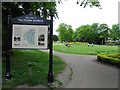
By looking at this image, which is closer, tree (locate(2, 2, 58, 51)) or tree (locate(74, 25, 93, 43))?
tree (locate(2, 2, 58, 51))

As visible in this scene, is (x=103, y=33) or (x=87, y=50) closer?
(x=87, y=50)

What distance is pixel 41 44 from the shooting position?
36.2ft

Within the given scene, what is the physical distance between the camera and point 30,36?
11.1 metres

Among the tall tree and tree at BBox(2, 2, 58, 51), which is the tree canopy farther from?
tree at BBox(2, 2, 58, 51)

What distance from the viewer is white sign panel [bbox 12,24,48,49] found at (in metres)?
11.0

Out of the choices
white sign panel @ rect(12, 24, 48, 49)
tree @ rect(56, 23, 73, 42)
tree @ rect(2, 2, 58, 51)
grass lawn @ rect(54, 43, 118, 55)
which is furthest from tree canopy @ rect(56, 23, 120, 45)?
white sign panel @ rect(12, 24, 48, 49)

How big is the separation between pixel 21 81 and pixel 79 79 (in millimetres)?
2664

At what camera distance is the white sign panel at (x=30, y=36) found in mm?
10984

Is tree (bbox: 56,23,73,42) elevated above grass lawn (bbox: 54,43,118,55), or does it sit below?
above

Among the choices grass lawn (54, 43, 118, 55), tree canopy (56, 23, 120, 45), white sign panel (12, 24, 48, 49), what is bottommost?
grass lawn (54, 43, 118, 55)

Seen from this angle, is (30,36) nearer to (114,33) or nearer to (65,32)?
(65,32)

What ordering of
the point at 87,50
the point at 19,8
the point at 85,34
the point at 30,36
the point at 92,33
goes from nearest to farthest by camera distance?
the point at 30,36 < the point at 19,8 < the point at 87,50 < the point at 92,33 < the point at 85,34

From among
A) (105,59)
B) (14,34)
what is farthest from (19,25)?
(105,59)

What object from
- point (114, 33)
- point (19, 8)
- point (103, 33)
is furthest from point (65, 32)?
point (19, 8)
